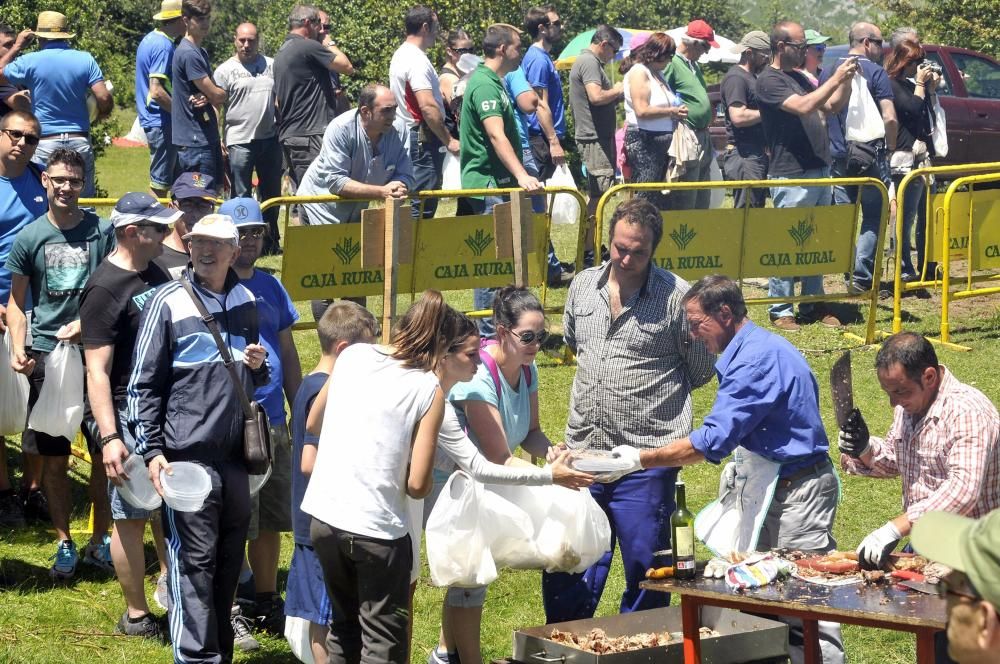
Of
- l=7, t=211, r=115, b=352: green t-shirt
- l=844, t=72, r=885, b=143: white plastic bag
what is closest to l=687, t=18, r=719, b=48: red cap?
l=844, t=72, r=885, b=143: white plastic bag

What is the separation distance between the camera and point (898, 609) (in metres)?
4.81

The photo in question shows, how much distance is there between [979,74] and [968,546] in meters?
16.7

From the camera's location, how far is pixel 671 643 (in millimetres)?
5820

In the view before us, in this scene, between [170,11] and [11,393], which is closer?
[11,393]

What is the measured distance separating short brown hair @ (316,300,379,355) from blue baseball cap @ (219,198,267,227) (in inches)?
41.0

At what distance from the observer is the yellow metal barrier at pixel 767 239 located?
36.4 ft

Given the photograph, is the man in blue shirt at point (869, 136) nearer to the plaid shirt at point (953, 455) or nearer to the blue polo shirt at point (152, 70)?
the blue polo shirt at point (152, 70)

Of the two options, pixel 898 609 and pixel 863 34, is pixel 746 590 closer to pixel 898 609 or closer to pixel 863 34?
pixel 898 609

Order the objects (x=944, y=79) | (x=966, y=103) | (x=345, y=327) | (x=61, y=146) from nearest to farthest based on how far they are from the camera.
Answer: (x=345, y=327), (x=61, y=146), (x=966, y=103), (x=944, y=79)

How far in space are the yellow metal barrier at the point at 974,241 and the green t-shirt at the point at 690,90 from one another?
2.27 meters

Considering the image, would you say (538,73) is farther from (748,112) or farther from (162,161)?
(162,161)

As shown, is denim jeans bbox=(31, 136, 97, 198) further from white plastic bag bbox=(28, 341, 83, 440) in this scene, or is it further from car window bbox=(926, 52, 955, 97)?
car window bbox=(926, 52, 955, 97)

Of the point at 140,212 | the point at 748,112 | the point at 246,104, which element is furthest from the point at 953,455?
the point at 246,104

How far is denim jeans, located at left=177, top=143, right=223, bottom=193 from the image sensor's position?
12305 millimetres
